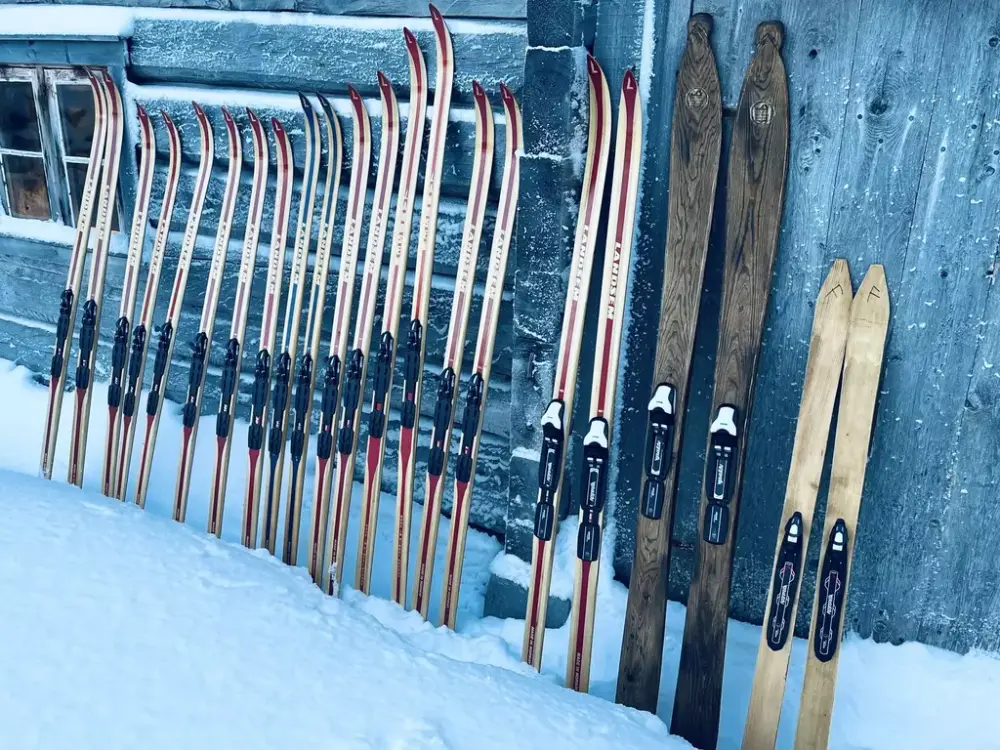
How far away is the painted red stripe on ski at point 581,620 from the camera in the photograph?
2.29 m

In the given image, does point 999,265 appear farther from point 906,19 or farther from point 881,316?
point 906,19

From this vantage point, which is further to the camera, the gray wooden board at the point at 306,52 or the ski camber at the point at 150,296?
the ski camber at the point at 150,296

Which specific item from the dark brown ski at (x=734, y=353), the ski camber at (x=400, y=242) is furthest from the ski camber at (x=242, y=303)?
the dark brown ski at (x=734, y=353)

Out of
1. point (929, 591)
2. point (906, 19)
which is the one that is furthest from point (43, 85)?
point (929, 591)

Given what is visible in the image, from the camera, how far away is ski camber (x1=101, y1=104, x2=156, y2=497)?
3203 millimetres

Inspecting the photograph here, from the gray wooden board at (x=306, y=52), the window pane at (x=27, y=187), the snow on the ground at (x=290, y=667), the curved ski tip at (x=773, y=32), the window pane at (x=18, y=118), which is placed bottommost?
the snow on the ground at (x=290, y=667)

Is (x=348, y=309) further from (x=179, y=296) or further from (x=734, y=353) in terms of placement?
(x=734, y=353)

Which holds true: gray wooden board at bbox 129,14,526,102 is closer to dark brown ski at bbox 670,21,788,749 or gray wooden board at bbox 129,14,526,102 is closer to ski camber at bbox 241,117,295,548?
ski camber at bbox 241,117,295,548

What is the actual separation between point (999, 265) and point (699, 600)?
1.19 meters

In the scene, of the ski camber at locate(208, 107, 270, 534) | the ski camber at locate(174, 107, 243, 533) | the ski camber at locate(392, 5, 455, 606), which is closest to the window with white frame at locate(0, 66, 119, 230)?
the ski camber at locate(174, 107, 243, 533)

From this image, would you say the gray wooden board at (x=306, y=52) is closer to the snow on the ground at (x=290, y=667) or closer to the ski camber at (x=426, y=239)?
the ski camber at (x=426, y=239)

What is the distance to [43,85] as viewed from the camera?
3590 millimetres

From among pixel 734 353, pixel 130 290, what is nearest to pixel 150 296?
pixel 130 290

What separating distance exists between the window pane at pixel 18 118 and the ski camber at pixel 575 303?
3040mm
